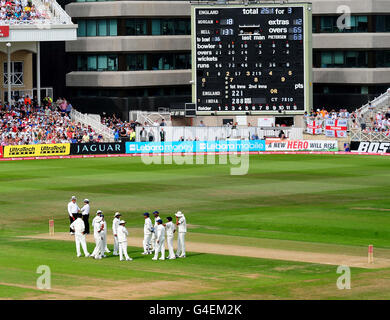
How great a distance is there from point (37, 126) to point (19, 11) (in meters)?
10.5

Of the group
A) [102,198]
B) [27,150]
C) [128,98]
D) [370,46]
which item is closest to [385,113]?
[370,46]

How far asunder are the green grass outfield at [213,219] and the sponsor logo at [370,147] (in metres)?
2.11

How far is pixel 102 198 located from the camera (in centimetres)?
5450

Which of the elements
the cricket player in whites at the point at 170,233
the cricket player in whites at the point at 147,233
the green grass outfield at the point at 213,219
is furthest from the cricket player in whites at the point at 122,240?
the cricket player in whites at the point at 170,233

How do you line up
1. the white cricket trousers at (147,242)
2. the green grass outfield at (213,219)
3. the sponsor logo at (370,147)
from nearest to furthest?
the green grass outfield at (213,219)
the white cricket trousers at (147,242)
the sponsor logo at (370,147)

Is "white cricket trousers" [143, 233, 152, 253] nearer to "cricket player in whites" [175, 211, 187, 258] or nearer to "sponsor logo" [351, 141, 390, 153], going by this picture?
"cricket player in whites" [175, 211, 187, 258]

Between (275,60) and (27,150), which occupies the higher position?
(275,60)

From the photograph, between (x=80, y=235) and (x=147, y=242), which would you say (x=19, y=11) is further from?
(x=147, y=242)

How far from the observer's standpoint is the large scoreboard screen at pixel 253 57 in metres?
77.9

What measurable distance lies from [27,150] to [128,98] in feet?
54.6

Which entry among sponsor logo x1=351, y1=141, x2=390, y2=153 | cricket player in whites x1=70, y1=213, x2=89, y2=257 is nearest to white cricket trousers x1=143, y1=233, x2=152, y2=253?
cricket player in whites x1=70, y1=213, x2=89, y2=257

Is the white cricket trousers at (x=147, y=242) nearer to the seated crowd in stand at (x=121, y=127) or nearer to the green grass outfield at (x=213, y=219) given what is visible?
Answer: the green grass outfield at (x=213, y=219)
